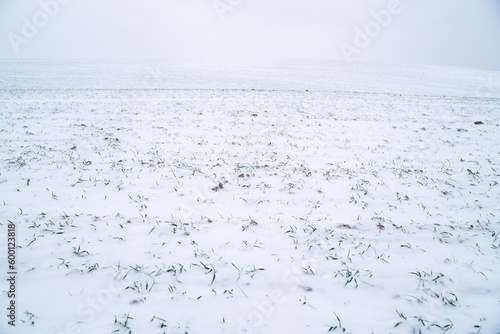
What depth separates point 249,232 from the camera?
4.49 metres

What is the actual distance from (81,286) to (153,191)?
2.50m

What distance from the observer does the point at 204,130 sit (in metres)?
10.2

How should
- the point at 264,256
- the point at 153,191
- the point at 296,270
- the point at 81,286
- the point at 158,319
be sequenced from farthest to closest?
the point at 153,191
the point at 264,256
the point at 296,270
the point at 81,286
the point at 158,319

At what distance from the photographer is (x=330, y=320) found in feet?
10.1

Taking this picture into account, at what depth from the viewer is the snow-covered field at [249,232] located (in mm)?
3150

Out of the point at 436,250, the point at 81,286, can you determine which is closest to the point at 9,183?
the point at 81,286

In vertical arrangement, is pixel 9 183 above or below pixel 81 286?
above

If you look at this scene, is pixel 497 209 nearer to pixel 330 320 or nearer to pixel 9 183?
pixel 330 320

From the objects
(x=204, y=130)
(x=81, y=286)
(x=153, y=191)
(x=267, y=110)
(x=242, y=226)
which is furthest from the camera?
(x=267, y=110)

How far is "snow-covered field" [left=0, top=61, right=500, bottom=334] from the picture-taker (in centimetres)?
315

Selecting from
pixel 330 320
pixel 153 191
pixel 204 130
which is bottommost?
pixel 330 320

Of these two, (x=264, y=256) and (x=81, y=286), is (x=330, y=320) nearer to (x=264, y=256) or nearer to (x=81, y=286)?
(x=264, y=256)

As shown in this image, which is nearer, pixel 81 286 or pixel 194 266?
pixel 81 286

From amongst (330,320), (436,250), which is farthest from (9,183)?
(436,250)
